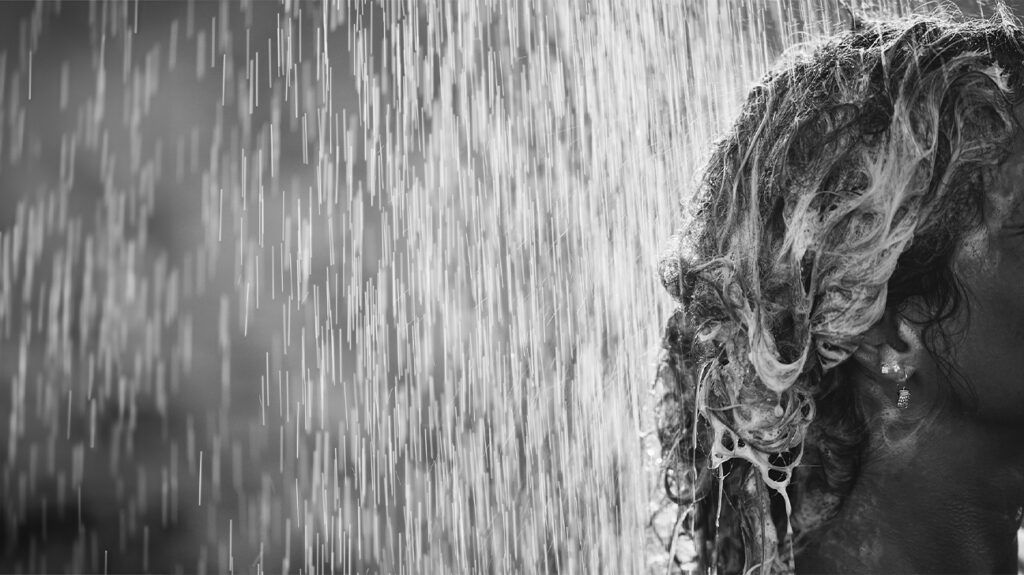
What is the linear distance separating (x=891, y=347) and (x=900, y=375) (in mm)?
59

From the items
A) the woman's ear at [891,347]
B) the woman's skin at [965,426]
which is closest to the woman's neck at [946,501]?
the woman's skin at [965,426]

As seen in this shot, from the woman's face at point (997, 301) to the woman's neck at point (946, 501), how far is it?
0.07 meters

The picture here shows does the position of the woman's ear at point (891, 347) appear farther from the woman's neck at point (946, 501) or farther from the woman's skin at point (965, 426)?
the woman's neck at point (946, 501)

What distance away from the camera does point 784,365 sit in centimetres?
165

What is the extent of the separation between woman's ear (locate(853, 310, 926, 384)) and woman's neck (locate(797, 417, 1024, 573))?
0.41ft

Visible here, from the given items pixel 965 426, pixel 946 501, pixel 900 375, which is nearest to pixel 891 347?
pixel 900 375

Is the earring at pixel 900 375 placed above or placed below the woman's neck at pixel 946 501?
above

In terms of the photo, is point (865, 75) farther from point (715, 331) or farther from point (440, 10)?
point (440, 10)

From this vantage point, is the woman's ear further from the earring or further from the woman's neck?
the woman's neck

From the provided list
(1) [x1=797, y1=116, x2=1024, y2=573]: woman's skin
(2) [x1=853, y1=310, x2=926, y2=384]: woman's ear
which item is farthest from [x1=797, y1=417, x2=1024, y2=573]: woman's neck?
(2) [x1=853, y1=310, x2=926, y2=384]: woman's ear

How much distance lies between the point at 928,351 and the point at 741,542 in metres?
0.59

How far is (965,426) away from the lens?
1.60 meters

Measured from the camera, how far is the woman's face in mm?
1571

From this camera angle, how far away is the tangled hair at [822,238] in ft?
5.33
